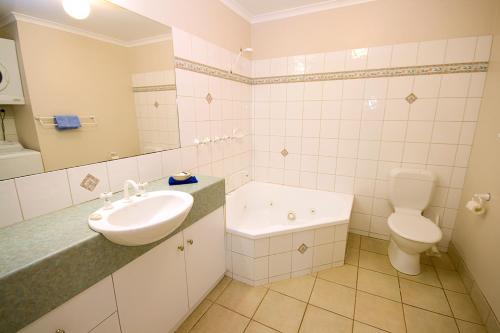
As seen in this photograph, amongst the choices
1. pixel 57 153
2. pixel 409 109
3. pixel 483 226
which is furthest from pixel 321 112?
pixel 57 153

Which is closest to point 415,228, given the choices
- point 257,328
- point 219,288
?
point 257,328

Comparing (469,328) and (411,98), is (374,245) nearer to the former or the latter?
(469,328)

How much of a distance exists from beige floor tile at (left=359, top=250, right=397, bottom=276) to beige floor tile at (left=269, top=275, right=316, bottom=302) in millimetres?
562

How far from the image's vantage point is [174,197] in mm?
1350

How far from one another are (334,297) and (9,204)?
2.01 m

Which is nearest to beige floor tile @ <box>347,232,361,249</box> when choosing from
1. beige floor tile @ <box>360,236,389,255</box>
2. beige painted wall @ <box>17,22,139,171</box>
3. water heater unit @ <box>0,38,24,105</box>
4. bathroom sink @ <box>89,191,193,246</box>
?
beige floor tile @ <box>360,236,389,255</box>

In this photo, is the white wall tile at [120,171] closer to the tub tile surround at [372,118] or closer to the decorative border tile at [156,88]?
the decorative border tile at [156,88]

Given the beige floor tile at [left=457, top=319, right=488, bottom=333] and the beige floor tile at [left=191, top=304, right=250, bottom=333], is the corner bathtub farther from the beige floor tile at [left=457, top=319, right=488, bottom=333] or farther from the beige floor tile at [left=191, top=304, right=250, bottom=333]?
the beige floor tile at [left=457, top=319, right=488, bottom=333]

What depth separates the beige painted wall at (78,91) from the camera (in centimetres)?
106

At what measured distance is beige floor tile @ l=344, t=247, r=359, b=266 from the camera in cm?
213

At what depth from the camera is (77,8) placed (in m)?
1.19

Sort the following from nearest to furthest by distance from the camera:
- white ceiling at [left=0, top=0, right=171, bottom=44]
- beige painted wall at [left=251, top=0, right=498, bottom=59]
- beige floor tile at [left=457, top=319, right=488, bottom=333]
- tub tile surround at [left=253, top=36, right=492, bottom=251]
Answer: white ceiling at [left=0, top=0, right=171, bottom=44] → beige floor tile at [left=457, top=319, right=488, bottom=333] → beige painted wall at [left=251, top=0, right=498, bottom=59] → tub tile surround at [left=253, top=36, right=492, bottom=251]

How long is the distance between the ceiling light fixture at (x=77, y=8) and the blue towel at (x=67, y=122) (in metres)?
0.52

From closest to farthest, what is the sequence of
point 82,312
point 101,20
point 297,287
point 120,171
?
1. point 82,312
2. point 101,20
3. point 120,171
4. point 297,287
